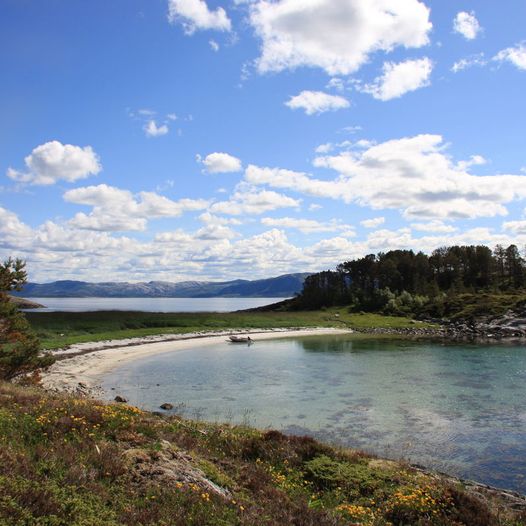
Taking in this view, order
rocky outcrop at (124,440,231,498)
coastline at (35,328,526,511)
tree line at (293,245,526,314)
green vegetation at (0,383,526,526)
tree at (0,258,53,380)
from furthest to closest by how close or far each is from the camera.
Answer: tree line at (293,245,526,314) → tree at (0,258,53,380) → coastline at (35,328,526,511) → rocky outcrop at (124,440,231,498) → green vegetation at (0,383,526,526)

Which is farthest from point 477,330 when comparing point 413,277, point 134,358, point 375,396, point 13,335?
point 13,335

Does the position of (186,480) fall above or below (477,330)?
above

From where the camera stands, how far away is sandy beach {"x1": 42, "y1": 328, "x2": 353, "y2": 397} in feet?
129

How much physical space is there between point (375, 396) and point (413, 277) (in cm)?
12783

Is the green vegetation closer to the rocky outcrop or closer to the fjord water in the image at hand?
the rocky outcrop

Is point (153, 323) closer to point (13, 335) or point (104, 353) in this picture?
point (104, 353)

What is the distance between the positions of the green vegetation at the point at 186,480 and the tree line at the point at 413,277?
12638cm

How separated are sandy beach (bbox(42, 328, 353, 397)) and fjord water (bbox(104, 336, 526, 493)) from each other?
243 centimetres

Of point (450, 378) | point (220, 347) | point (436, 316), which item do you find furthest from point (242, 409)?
point (436, 316)

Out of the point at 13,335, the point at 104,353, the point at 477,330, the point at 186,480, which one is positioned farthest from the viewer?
the point at 477,330

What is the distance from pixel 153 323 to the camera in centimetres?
9612

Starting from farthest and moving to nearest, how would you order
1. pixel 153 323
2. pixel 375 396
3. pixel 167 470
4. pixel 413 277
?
pixel 413 277 < pixel 153 323 < pixel 375 396 < pixel 167 470

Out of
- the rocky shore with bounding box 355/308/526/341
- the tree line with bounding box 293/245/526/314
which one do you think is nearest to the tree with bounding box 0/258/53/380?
the rocky shore with bounding box 355/308/526/341

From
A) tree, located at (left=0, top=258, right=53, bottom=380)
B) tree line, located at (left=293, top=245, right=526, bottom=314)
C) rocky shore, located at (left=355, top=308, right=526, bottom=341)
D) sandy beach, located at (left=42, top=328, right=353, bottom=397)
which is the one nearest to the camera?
tree, located at (left=0, top=258, right=53, bottom=380)
